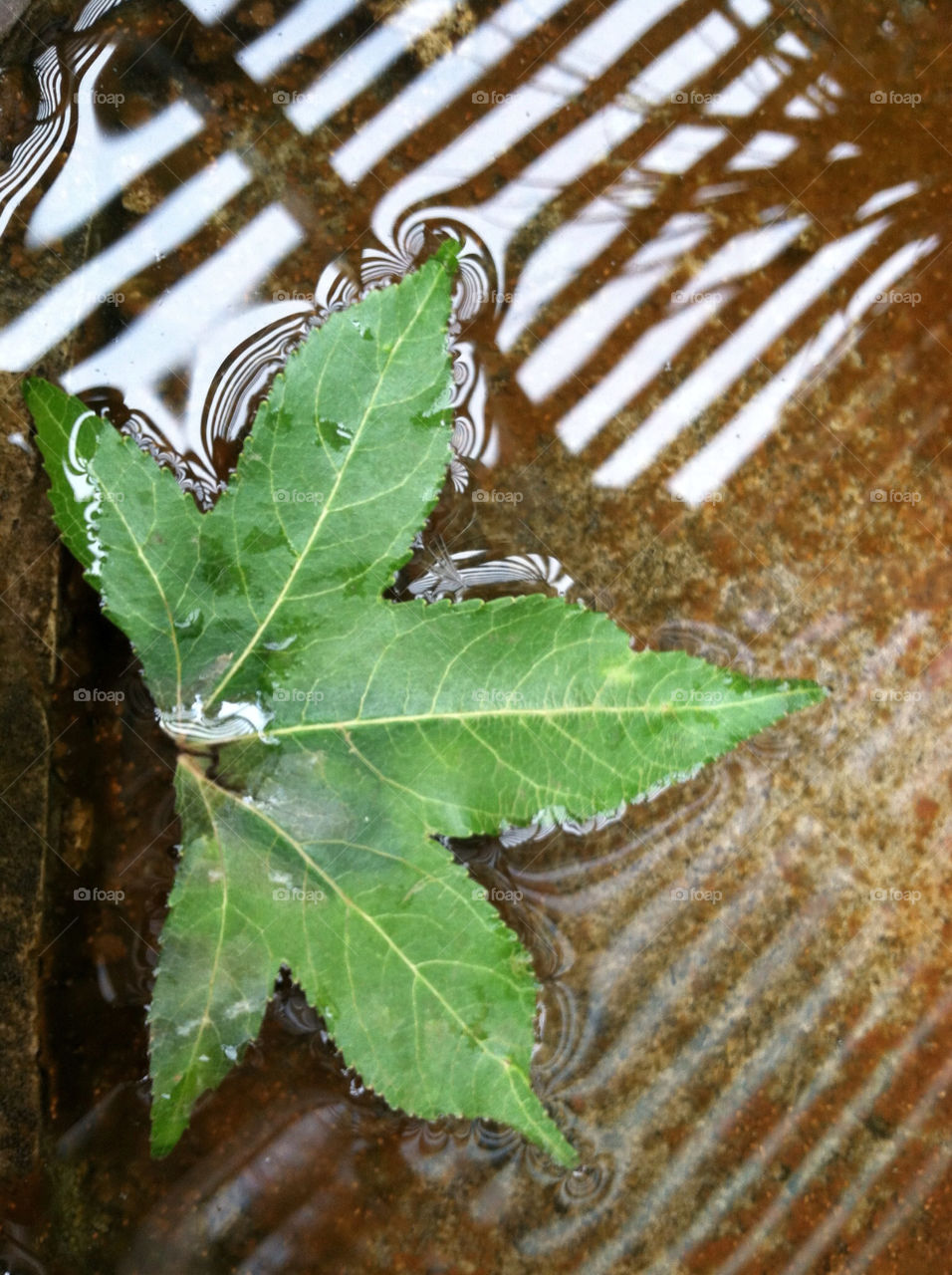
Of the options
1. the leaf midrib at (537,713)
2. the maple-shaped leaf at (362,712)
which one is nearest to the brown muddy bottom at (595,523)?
the maple-shaped leaf at (362,712)

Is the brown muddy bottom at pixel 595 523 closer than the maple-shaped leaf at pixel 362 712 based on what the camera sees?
No

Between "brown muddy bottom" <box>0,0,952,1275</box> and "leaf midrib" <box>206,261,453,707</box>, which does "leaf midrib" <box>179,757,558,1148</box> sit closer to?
"leaf midrib" <box>206,261,453,707</box>

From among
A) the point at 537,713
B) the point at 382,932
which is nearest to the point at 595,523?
the point at 537,713

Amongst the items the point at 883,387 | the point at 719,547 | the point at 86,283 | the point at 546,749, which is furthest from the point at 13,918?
the point at 883,387

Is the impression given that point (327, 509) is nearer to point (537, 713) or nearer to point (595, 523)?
point (537, 713)

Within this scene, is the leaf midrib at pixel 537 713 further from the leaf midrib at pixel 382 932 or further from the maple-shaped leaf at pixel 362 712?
the leaf midrib at pixel 382 932

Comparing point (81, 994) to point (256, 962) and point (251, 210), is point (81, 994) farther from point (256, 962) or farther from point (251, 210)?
point (251, 210)
